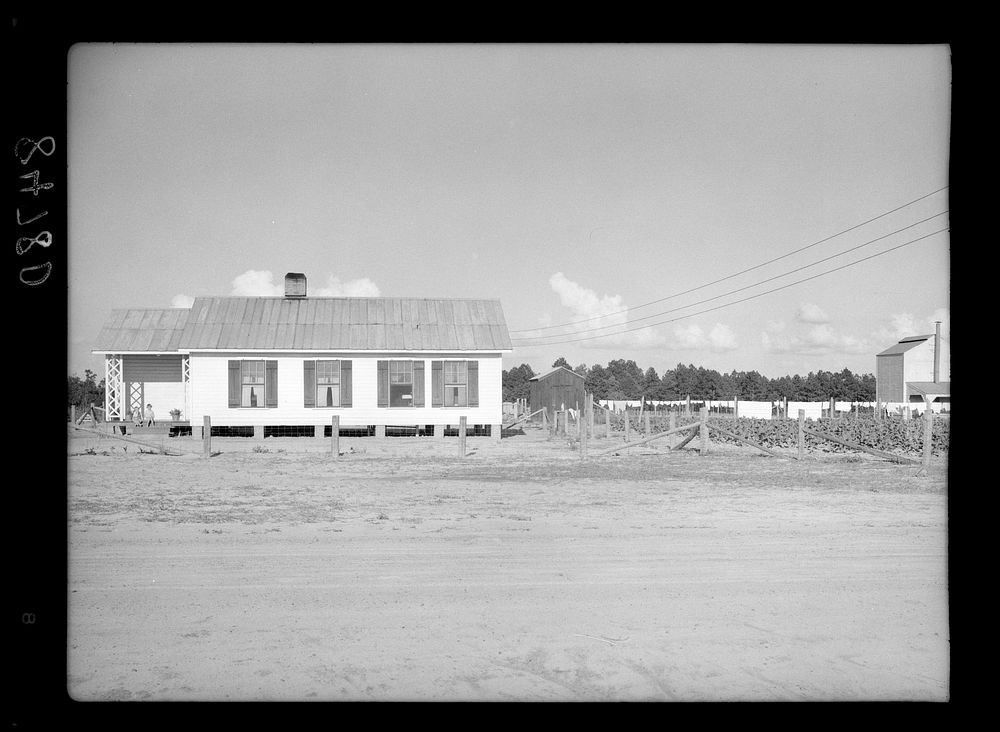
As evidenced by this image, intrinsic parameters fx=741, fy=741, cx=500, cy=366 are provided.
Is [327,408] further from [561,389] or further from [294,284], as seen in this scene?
[561,389]

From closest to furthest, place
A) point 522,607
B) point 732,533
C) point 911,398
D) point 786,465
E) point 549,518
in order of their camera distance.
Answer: point 522,607, point 732,533, point 549,518, point 786,465, point 911,398

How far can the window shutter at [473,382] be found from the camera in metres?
25.2

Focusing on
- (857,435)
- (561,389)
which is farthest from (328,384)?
(561,389)

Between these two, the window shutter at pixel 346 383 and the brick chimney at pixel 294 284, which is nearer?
the window shutter at pixel 346 383

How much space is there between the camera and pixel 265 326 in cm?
2461

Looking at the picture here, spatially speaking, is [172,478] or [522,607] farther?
[172,478]

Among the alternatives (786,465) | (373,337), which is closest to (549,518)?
(786,465)

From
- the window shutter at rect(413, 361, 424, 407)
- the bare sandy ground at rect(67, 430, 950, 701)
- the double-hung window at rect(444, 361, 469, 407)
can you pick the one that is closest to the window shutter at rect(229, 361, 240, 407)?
the window shutter at rect(413, 361, 424, 407)

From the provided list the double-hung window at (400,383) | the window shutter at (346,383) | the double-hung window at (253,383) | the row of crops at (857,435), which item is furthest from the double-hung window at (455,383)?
the row of crops at (857,435)

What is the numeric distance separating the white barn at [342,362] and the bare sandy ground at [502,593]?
1113cm
